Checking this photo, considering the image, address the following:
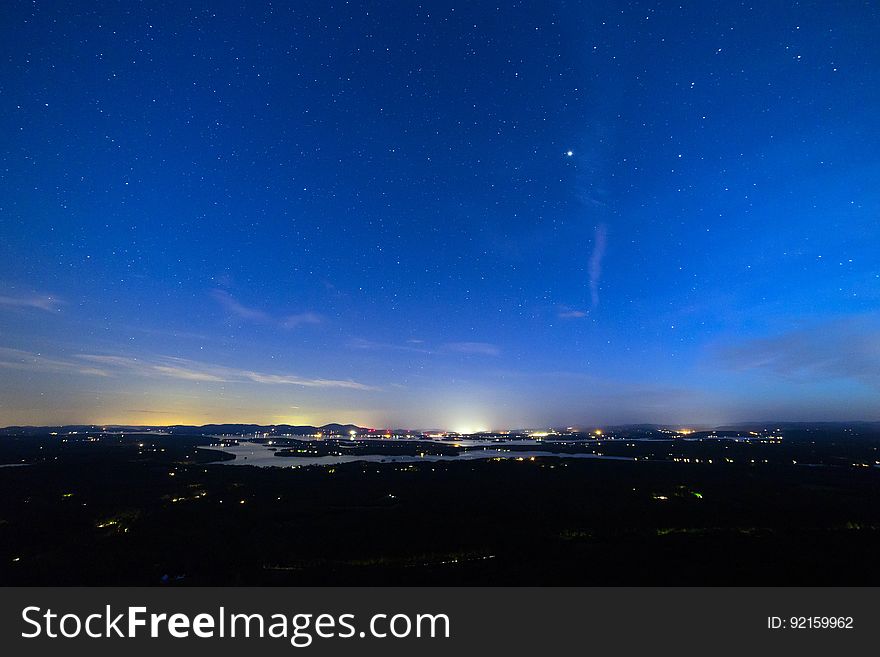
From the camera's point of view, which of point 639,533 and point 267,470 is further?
point 267,470

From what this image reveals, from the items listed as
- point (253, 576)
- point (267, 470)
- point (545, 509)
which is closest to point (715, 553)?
point (545, 509)

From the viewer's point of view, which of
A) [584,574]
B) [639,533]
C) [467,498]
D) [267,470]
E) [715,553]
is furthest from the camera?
[267,470]
